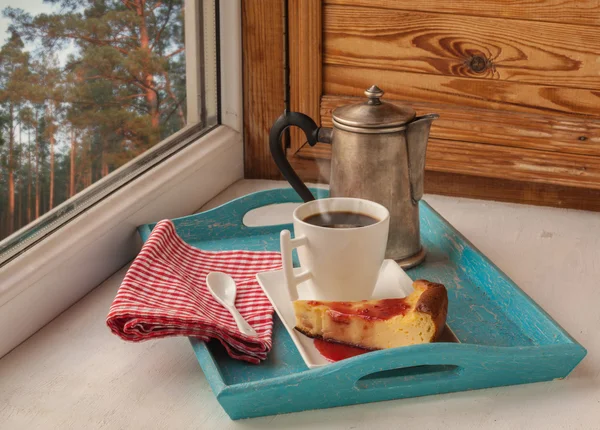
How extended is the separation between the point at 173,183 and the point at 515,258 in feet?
1.44

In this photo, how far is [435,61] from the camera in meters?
1.07

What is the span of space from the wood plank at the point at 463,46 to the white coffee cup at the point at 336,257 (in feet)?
1.28

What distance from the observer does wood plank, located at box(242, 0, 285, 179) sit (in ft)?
3.75

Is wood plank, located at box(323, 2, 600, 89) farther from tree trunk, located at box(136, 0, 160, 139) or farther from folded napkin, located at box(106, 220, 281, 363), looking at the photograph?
folded napkin, located at box(106, 220, 281, 363)

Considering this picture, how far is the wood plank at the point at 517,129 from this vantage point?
3.39 ft

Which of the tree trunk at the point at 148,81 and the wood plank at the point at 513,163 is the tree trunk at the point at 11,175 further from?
the wood plank at the point at 513,163

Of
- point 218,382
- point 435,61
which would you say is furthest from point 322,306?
point 435,61

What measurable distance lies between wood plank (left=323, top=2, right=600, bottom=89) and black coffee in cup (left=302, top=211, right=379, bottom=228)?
1.27ft

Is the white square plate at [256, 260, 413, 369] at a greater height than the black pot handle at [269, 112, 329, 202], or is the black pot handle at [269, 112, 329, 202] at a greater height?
the black pot handle at [269, 112, 329, 202]

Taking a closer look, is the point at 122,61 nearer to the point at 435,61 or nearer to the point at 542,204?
the point at 435,61

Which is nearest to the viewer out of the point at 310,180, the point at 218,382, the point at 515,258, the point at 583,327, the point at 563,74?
the point at 218,382

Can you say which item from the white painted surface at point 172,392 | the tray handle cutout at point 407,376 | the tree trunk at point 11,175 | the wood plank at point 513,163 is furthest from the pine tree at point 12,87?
the wood plank at point 513,163

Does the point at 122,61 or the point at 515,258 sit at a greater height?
the point at 122,61

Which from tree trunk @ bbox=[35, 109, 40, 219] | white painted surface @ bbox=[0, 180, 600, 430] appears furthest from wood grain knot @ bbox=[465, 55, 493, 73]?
tree trunk @ bbox=[35, 109, 40, 219]
